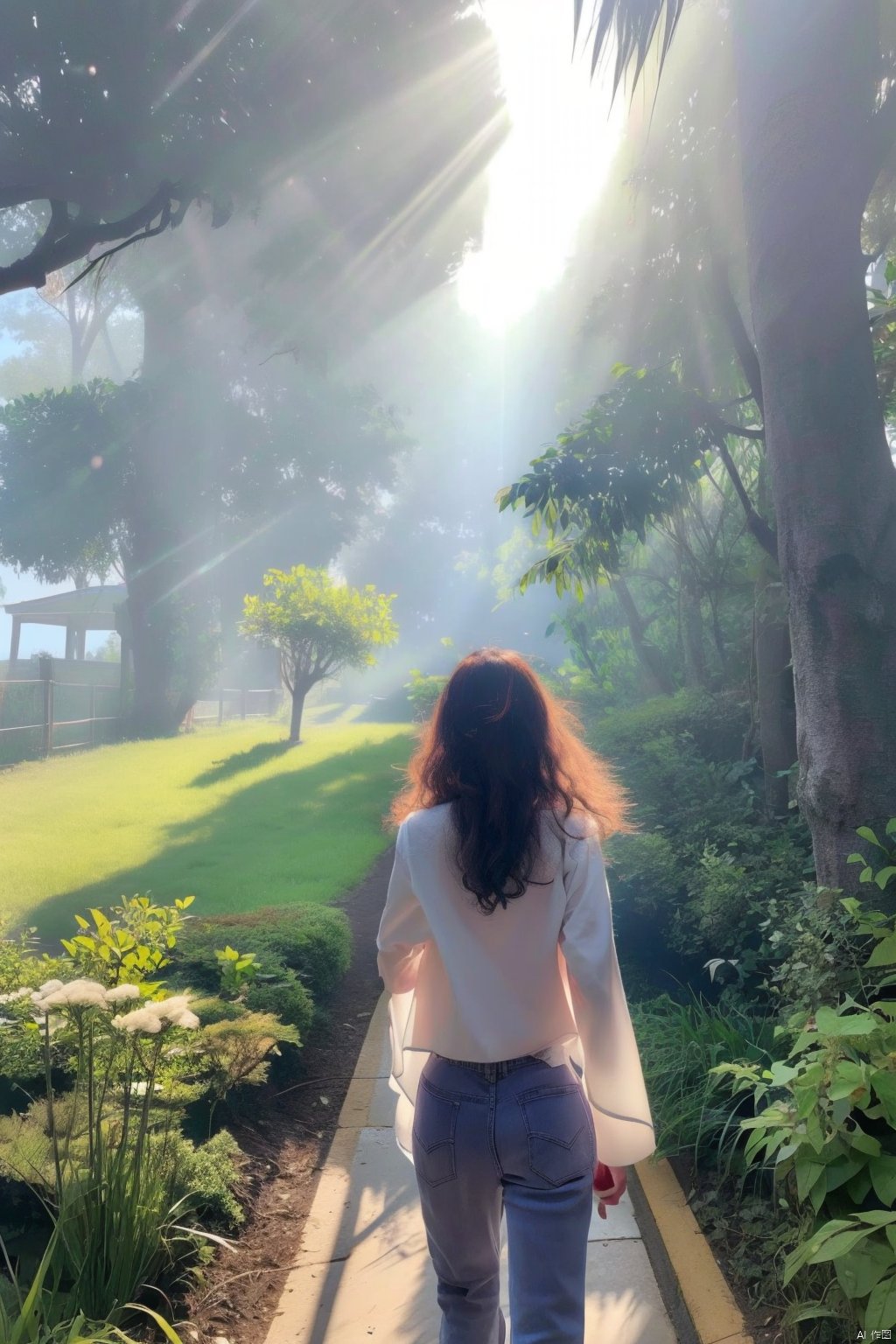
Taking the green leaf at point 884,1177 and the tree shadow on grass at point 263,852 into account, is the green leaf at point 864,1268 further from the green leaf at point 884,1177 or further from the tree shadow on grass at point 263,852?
the tree shadow on grass at point 263,852

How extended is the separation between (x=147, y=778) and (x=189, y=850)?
1.94 meters

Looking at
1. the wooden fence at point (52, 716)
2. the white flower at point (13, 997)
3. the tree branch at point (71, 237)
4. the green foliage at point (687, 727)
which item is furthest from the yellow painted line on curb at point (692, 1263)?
the wooden fence at point (52, 716)

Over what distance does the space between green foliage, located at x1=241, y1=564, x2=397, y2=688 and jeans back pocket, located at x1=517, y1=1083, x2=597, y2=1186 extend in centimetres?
1463

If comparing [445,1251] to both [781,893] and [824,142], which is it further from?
[824,142]

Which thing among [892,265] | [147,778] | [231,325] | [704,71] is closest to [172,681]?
[231,325]

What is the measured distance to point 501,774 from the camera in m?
1.71

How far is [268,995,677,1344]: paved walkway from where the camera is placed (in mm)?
2463

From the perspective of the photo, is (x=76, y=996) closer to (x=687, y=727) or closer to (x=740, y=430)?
(x=740, y=430)

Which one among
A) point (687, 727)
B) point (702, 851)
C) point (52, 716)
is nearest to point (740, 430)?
point (702, 851)

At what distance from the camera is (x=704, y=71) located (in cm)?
712

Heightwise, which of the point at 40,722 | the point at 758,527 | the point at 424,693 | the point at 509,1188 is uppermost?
the point at 758,527

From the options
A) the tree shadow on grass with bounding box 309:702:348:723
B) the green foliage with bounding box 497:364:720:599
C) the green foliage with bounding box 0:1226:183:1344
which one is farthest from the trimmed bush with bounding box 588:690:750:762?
the tree shadow on grass with bounding box 309:702:348:723

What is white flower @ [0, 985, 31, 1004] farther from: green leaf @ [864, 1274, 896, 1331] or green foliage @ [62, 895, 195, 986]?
green leaf @ [864, 1274, 896, 1331]

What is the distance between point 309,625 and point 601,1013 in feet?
48.3
